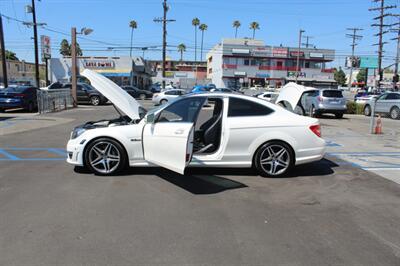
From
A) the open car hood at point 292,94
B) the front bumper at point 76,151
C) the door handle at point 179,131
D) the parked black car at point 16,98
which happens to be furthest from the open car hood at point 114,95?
the parked black car at point 16,98

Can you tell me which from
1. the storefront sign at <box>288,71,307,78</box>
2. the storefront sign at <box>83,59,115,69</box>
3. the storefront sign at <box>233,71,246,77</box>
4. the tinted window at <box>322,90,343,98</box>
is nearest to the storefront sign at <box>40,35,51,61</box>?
the storefront sign at <box>83,59,115,69</box>

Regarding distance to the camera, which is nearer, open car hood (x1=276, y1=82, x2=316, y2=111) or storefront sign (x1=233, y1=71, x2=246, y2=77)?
open car hood (x1=276, y1=82, x2=316, y2=111)

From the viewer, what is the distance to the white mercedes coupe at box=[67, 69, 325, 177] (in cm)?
627

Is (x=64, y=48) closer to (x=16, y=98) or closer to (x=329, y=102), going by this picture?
(x=16, y=98)


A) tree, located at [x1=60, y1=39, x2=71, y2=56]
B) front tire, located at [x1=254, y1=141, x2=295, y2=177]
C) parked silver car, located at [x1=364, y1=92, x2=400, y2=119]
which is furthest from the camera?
tree, located at [x1=60, y1=39, x2=71, y2=56]

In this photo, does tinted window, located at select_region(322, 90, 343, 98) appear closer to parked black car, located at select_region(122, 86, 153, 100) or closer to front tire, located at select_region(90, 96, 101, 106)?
front tire, located at select_region(90, 96, 101, 106)

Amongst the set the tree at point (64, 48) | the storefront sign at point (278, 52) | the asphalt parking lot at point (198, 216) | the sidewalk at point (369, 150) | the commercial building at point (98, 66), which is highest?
the tree at point (64, 48)

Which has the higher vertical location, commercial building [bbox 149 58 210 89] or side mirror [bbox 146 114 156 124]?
commercial building [bbox 149 58 210 89]

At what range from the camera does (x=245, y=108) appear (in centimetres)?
652

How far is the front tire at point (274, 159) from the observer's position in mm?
6469

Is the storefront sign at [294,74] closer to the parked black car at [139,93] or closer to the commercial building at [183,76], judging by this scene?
the commercial building at [183,76]

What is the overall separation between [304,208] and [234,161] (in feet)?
5.56

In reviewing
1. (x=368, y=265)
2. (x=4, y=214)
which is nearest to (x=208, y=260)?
(x=368, y=265)

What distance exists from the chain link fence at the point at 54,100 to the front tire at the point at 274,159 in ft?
51.1
